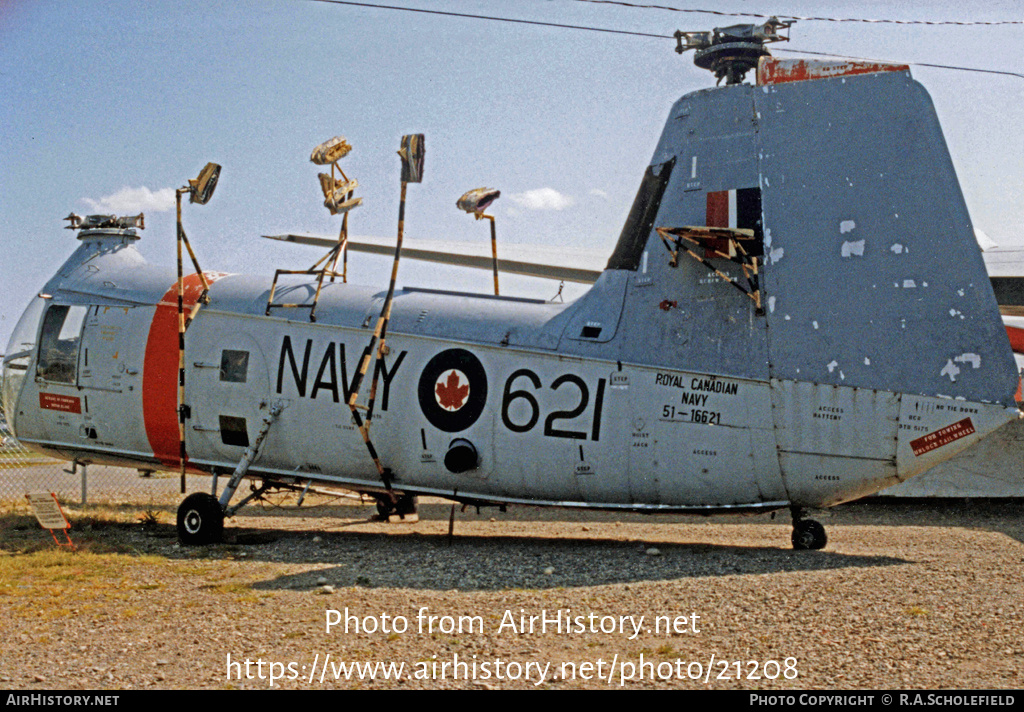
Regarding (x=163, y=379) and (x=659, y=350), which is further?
(x=163, y=379)

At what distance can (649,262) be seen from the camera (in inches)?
474

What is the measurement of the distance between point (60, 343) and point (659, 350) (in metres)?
9.50

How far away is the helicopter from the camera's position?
10.6 metres

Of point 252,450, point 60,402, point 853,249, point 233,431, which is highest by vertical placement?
point 853,249

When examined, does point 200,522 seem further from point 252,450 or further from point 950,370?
point 950,370

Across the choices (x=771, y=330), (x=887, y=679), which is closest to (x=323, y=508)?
(x=771, y=330)

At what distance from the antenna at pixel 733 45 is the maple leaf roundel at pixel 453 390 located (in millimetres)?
5066

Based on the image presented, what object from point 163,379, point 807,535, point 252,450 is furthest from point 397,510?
point 807,535

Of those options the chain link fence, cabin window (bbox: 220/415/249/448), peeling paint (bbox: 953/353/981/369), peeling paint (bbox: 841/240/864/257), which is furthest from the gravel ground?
the chain link fence

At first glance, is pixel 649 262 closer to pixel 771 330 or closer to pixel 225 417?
pixel 771 330

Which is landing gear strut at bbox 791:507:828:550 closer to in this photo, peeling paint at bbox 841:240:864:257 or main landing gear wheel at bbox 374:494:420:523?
peeling paint at bbox 841:240:864:257

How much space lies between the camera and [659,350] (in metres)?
11.5
